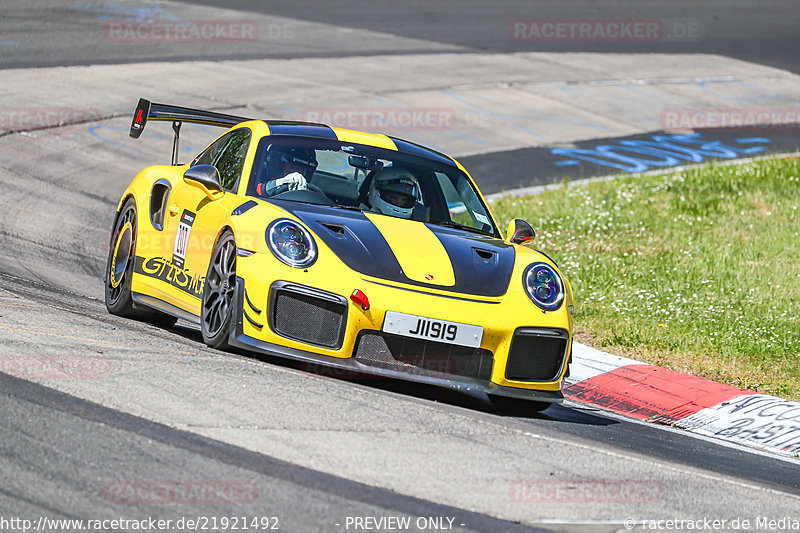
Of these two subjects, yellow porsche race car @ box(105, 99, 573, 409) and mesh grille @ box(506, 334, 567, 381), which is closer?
yellow porsche race car @ box(105, 99, 573, 409)

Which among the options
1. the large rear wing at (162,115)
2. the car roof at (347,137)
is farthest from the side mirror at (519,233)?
the large rear wing at (162,115)

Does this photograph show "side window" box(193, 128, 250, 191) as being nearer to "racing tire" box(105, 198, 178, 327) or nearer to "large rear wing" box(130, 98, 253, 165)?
"large rear wing" box(130, 98, 253, 165)

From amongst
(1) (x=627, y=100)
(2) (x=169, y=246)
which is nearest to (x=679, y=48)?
(1) (x=627, y=100)

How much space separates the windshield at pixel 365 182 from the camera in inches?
286

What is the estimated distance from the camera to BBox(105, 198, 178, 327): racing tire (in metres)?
8.17

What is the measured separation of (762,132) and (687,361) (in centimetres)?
1338

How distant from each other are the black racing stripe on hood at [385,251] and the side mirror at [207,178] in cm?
43

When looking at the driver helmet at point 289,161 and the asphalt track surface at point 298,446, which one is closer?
the asphalt track surface at point 298,446

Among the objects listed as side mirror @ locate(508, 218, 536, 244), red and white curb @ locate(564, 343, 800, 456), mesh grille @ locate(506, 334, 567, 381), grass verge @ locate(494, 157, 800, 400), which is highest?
side mirror @ locate(508, 218, 536, 244)

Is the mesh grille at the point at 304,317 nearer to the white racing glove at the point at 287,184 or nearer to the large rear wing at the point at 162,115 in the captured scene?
the white racing glove at the point at 287,184

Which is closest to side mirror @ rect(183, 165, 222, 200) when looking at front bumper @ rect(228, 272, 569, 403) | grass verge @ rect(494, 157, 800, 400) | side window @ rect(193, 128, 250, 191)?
side window @ rect(193, 128, 250, 191)

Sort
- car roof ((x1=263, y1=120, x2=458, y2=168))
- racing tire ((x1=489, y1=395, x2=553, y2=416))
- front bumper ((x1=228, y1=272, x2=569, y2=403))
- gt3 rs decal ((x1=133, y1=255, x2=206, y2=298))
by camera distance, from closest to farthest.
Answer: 1. front bumper ((x1=228, y1=272, x2=569, y2=403))
2. racing tire ((x1=489, y1=395, x2=553, y2=416))
3. gt3 rs decal ((x1=133, y1=255, x2=206, y2=298))
4. car roof ((x1=263, y1=120, x2=458, y2=168))

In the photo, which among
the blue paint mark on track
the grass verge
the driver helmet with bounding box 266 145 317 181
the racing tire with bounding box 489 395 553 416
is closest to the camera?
the racing tire with bounding box 489 395 553 416

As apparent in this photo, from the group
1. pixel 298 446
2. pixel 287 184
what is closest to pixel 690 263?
pixel 287 184
